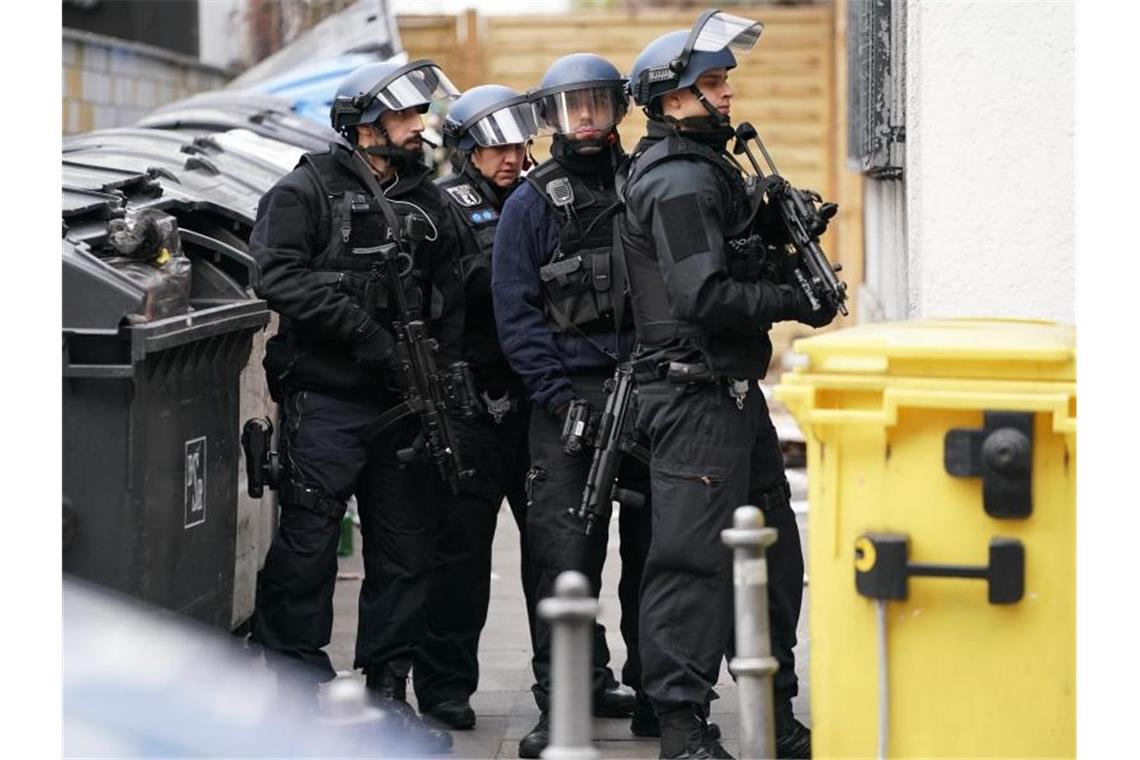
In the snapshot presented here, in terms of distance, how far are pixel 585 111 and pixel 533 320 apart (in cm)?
67

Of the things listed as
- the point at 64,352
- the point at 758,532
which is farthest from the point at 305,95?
the point at 758,532

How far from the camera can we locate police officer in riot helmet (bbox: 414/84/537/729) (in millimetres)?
6262

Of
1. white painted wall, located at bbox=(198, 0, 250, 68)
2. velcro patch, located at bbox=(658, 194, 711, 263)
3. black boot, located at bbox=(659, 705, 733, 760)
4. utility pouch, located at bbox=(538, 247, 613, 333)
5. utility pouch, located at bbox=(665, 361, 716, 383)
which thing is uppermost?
white painted wall, located at bbox=(198, 0, 250, 68)

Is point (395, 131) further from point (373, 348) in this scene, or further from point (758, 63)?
point (758, 63)

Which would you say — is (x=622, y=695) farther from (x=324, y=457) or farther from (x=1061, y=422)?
(x=1061, y=422)

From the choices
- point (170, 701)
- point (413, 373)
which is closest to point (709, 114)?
point (413, 373)

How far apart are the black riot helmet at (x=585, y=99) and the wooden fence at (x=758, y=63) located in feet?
33.0

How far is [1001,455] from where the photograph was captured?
4.13m

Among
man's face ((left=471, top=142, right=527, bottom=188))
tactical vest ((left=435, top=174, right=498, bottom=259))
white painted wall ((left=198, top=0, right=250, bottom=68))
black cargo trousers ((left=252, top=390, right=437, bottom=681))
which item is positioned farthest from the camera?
white painted wall ((left=198, top=0, right=250, bottom=68))

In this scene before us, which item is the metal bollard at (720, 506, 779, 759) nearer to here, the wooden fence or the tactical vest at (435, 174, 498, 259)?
the tactical vest at (435, 174, 498, 259)

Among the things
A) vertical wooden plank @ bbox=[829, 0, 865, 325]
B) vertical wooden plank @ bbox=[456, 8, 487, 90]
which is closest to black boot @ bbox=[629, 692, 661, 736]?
vertical wooden plank @ bbox=[829, 0, 865, 325]

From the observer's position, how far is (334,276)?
5.90 m

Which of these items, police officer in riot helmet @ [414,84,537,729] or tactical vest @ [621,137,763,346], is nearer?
tactical vest @ [621,137,763,346]

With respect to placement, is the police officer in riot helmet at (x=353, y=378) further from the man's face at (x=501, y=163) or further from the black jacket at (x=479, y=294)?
the man's face at (x=501, y=163)
